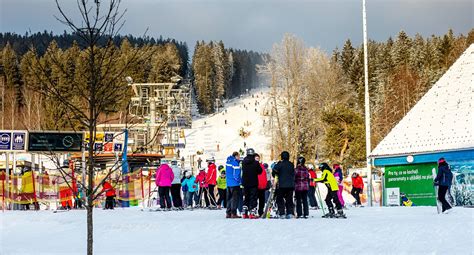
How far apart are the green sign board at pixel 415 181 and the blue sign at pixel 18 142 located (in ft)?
49.8

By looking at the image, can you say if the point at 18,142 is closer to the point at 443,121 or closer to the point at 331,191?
the point at 331,191

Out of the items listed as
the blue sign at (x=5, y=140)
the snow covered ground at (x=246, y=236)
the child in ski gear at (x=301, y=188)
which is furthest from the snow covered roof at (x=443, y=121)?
the blue sign at (x=5, y=140)

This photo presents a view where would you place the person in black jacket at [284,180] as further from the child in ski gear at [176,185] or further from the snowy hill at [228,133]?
the snowy hill at [228,133]

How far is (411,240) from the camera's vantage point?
39.9 feet

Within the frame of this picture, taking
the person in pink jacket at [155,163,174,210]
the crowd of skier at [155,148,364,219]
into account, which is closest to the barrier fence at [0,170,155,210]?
the person in pink jacket at [155,163,174,210]

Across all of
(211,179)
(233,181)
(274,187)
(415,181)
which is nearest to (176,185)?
(211,179)

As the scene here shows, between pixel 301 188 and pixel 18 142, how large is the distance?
14.8m

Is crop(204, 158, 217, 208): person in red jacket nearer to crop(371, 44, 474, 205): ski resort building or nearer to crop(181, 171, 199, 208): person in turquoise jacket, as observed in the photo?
crop(181, 171, 199, 208): person in turquoise jacket

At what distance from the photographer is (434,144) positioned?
2617 cm

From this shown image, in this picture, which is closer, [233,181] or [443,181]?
[233,181]

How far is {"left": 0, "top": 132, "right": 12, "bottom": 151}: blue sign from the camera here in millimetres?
27312

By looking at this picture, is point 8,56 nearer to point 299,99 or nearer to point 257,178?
point 299,99

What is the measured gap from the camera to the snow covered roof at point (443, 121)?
25.5 m

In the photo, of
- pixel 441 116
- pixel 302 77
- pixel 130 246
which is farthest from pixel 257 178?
pixel 302 77
